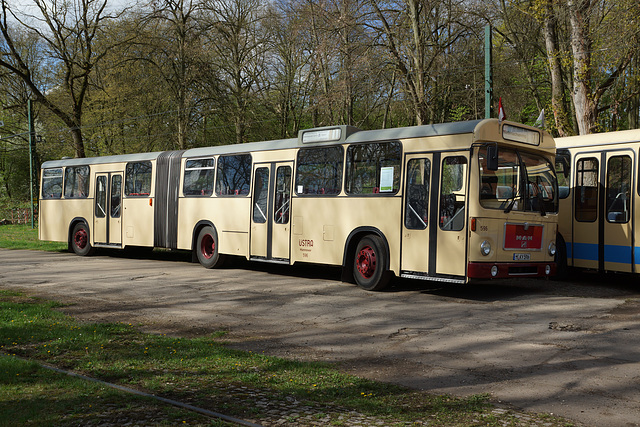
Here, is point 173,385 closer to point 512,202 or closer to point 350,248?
point 512,202

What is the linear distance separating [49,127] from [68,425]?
1919 inches

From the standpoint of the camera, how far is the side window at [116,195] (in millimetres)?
20359

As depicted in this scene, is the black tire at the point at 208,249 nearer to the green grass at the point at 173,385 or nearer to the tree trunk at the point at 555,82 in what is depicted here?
the green grass at the point at 173,385

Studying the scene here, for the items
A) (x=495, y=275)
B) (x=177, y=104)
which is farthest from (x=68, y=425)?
(x=177, y=104)


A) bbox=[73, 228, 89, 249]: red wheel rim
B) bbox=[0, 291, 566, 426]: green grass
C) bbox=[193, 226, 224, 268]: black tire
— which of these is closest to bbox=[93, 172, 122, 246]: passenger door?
bbox=[73, 228, 89, 249]: red wheel rim

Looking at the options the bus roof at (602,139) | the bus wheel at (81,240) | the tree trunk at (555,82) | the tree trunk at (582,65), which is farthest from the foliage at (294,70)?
the bus wheel at (81,240)

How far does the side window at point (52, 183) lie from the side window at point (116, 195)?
3.30 meters

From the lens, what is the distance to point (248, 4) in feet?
122

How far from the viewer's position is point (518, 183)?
37.7 ft

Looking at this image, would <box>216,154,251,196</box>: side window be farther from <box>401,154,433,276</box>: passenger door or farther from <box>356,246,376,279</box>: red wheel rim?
<box>401,154,433,276</box>: passenger door

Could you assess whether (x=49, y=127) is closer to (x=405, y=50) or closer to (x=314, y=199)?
(x=405, y=50)

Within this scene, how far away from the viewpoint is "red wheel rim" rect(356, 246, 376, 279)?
42.1ft

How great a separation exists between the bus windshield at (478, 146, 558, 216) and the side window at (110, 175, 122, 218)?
42.3 feet

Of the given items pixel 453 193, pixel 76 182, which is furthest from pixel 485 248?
pixel 76 182
